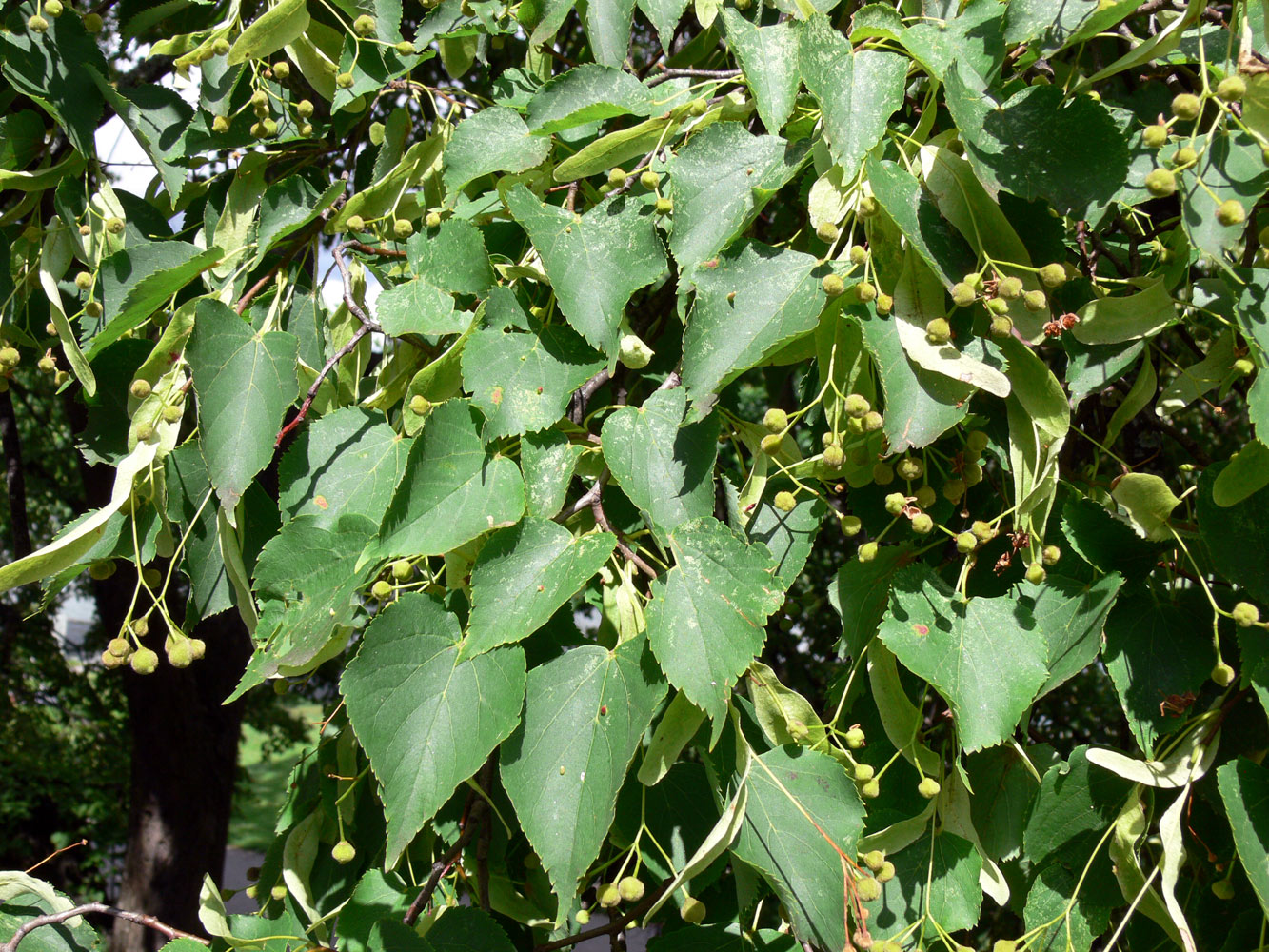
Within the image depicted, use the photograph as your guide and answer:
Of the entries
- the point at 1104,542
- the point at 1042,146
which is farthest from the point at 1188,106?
the point at 1104,542

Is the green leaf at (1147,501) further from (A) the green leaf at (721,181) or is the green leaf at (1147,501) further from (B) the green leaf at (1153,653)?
(A) the green leaf at (721,181)

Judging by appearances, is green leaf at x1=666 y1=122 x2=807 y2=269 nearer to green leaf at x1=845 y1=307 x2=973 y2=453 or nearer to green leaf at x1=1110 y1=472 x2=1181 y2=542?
green leaf at x1=845 y1=307 x2=973 y2=453

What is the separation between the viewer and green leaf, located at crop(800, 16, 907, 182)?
1.02 metres

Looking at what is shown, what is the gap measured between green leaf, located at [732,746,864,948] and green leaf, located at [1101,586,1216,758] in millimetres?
329

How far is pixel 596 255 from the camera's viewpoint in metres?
1.22

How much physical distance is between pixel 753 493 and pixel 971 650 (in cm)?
32

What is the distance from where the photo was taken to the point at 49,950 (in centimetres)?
A: 142

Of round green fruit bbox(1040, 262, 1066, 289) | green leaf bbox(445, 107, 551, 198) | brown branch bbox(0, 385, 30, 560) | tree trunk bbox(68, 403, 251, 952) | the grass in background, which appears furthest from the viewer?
the grass in background

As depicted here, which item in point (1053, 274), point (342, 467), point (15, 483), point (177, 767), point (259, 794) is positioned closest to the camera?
point (1053, 274)

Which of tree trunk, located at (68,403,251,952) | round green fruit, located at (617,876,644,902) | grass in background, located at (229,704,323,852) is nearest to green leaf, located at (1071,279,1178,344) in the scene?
round green fruit, located at (617,876,644,902)

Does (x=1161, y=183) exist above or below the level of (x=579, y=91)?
below

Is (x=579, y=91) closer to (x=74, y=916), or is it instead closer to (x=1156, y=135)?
(x=1156, y=135)

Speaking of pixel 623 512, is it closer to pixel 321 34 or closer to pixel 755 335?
pixel 755 335

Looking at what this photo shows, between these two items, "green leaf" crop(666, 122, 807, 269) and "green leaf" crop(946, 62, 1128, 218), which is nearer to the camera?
"green leaf" crop(946, 62, 1128, 218)
